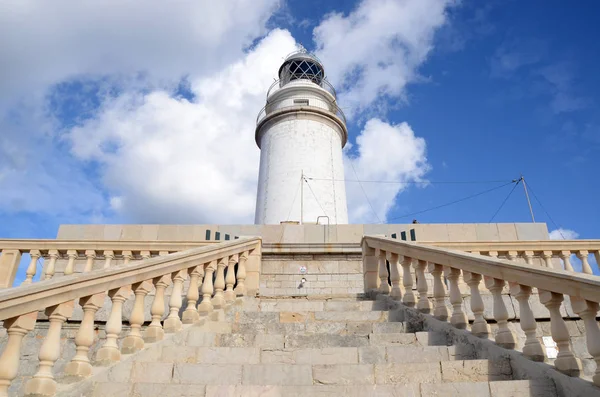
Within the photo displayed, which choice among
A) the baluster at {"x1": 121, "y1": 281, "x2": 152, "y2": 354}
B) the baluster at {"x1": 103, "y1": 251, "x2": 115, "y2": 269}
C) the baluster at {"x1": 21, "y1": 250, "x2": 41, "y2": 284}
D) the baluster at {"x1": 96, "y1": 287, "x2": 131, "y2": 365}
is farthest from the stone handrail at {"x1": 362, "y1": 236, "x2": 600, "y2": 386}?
the baluster at {"x1": 21, "y1": 250, "x2": 41, "y2": 284}

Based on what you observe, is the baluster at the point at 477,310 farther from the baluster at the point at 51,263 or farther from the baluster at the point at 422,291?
the baluster at the point at 51,263

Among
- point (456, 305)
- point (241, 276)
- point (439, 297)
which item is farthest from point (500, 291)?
point (241, 276)

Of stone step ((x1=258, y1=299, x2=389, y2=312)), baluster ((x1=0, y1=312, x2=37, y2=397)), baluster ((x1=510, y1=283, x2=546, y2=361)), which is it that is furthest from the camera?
stone step ((x1=258, y1=299, x2=389, y2=312))

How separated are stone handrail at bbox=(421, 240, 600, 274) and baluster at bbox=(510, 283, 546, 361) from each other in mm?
3361

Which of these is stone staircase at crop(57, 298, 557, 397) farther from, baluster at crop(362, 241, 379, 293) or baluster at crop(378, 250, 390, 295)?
baluster at crop(362, 241, 379, 293)

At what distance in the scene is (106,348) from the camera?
357 cm

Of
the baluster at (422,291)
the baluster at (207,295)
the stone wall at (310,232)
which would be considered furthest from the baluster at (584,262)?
the baluster at (207,295)

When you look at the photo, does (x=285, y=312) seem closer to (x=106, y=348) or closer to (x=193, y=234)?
(x=106, y=348)

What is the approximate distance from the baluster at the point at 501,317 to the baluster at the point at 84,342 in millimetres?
3412

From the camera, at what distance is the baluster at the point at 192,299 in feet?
15.6

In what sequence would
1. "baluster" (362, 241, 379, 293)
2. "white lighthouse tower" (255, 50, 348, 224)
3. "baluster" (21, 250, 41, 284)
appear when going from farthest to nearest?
"white lighthouse tower" (255, 50, 348, 224) → "baluster" (362, 241, 379, 293) → "baluster" (21, 250, 41, 284)

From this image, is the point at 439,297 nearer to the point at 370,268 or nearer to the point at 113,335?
the point at 370,268

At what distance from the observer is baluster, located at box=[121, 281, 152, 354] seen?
12.6 ft

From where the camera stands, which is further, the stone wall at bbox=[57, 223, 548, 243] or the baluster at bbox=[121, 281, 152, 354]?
the stone wall at bbox=[57, 223, 548, 243]
